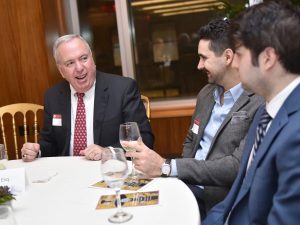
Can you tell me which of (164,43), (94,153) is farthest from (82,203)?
(164,43)

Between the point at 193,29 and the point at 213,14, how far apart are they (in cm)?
28

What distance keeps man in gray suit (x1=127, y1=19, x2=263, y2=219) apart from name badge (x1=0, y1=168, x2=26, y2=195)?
450mm

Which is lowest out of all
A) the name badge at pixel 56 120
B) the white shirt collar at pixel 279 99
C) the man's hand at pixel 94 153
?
the man's hand at pixel 94 153

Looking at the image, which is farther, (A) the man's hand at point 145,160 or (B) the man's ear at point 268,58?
(A) the man's hand at point 145,160

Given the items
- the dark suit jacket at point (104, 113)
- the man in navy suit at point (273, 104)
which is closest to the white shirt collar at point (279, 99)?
the man in navy suit at point (273, 104)

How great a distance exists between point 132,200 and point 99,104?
1.19 m

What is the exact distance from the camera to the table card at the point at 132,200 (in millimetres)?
1276

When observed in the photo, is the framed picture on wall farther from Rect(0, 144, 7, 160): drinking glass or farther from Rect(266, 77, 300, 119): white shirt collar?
Rect(266, 77, 300, 119): white shirt collar

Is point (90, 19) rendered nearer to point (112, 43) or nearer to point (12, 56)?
point (112, 43)

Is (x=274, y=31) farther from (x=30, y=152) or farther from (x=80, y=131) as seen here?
(x=80, y=131)

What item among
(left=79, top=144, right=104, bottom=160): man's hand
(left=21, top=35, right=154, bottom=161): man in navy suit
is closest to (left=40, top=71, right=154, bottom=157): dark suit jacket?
(left=21, top=35, right=154, bottom=161): man in navy suit

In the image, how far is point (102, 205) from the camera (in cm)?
129

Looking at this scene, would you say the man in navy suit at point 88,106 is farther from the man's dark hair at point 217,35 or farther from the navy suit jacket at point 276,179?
the navy suit jacket at point 276,179

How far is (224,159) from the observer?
5.34 feet
